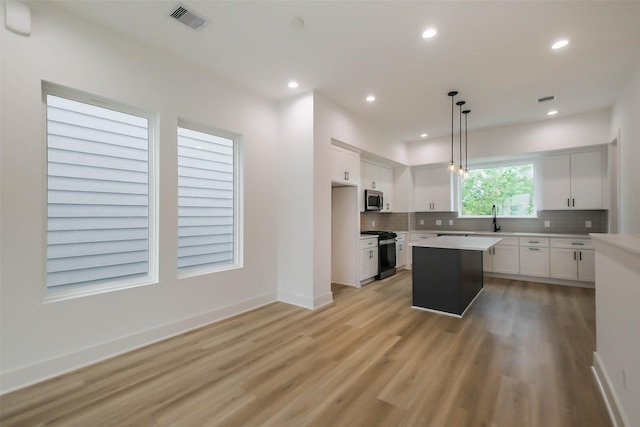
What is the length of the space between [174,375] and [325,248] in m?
2.41

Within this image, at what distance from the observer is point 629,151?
139 inches

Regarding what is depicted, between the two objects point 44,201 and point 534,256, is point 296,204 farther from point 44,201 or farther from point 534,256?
point 534,256

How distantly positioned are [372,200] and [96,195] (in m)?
4.47

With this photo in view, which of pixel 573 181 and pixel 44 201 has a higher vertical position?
pixel 573 181

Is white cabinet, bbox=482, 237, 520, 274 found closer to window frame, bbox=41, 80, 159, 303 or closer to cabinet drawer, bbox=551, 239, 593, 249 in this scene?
A: cabinet drawer, bbox=551, 239, 593, 249

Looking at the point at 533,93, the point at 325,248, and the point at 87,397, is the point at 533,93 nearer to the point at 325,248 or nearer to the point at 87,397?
the point at 325,248

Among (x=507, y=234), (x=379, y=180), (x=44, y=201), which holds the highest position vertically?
(x=379, y=180)

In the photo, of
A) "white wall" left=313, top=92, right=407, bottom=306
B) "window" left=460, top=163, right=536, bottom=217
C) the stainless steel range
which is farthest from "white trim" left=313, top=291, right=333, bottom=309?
"window" left=460, top=163, right=536, bottom=217

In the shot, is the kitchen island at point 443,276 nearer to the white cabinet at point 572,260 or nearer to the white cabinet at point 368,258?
the white cabinet at point 368,258

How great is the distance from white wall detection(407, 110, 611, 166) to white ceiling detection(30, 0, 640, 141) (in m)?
0.75

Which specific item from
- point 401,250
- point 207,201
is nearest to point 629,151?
point 401,250

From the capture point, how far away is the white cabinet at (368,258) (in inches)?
201

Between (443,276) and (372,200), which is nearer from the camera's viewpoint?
(443,276)

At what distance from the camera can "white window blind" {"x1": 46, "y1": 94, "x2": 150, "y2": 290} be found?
2.46m
